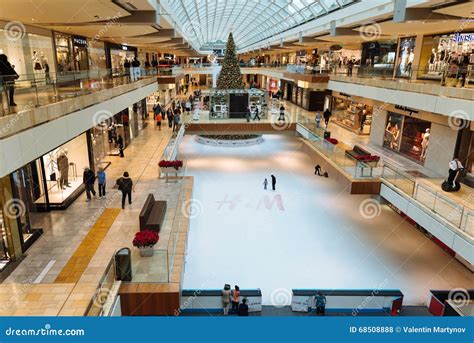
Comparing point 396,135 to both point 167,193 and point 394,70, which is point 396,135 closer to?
point 394,70

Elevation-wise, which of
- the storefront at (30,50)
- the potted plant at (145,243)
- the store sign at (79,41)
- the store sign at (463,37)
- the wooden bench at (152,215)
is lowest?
the wooden bench at (152,215)

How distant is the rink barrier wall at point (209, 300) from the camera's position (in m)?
11.0

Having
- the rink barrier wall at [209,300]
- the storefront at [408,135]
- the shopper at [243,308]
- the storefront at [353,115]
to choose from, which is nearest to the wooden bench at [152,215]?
the rink barrier wall at [209,300]

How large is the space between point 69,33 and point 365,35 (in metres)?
18.3

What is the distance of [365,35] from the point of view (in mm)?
23844

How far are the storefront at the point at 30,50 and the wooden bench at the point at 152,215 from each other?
7047mm

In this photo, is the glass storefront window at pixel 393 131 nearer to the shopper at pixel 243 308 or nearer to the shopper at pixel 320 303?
the shopper at pixel 320 303

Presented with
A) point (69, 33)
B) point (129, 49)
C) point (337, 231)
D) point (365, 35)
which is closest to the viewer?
point (337, 231)

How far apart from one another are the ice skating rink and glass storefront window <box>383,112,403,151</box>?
174 inches

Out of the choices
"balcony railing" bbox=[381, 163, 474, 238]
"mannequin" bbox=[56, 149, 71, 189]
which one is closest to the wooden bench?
"mannequin" bbox=[56, 149, 71, 189]

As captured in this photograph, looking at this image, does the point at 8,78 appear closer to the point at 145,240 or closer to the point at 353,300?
the point at 145,240

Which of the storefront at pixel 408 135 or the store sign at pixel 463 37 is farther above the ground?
the store sign at pixel 463 37

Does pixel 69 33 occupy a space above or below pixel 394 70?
above
